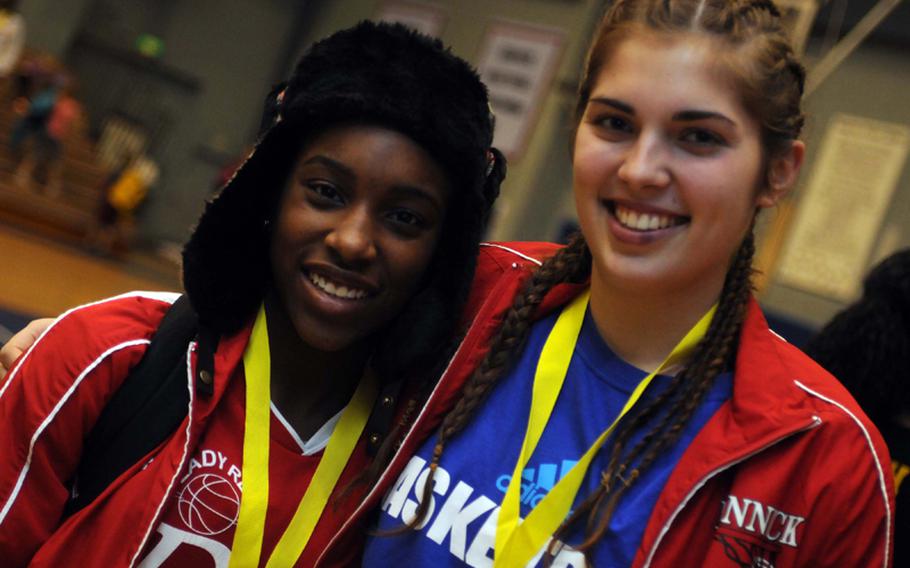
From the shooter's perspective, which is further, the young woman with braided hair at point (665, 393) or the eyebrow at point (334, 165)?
the eyebrow at point (334, 165)

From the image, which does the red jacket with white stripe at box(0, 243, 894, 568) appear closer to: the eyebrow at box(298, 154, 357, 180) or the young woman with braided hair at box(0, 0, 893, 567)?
the young woman with braided hair at box(0, 0, 893, 567)

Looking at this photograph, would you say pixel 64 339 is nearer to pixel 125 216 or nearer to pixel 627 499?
pixel 627 499

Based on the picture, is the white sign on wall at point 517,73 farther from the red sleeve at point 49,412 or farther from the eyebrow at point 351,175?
the red sleeve at point 49,412

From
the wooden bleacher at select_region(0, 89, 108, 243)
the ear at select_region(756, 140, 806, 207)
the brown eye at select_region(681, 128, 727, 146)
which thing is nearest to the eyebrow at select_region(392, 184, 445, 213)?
the brown eye at select_region(681, 128, 727, 146)

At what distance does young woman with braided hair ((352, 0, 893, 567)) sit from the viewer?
147cm

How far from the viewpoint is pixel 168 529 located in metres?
1.71

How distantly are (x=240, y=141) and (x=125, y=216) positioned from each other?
401 cm

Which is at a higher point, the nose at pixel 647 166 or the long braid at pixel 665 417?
the nose at pixel 647 166

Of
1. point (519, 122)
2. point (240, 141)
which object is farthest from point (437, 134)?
point (240, 141)

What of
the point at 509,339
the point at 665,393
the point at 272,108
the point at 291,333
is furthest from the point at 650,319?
the point at 272,108

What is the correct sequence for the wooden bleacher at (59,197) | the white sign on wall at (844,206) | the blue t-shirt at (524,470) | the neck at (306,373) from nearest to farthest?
the blue t-shirt at (524,470)
the neck at (306,373)
the white sign on wall at (844,206)
the wooden bleacher at (59,197)

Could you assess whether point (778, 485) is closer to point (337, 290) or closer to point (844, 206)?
point (337, 290)

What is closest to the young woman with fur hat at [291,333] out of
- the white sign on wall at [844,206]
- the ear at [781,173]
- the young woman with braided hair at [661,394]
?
the young woman with braided hair at [661,394]

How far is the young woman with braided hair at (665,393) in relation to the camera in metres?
1.47
